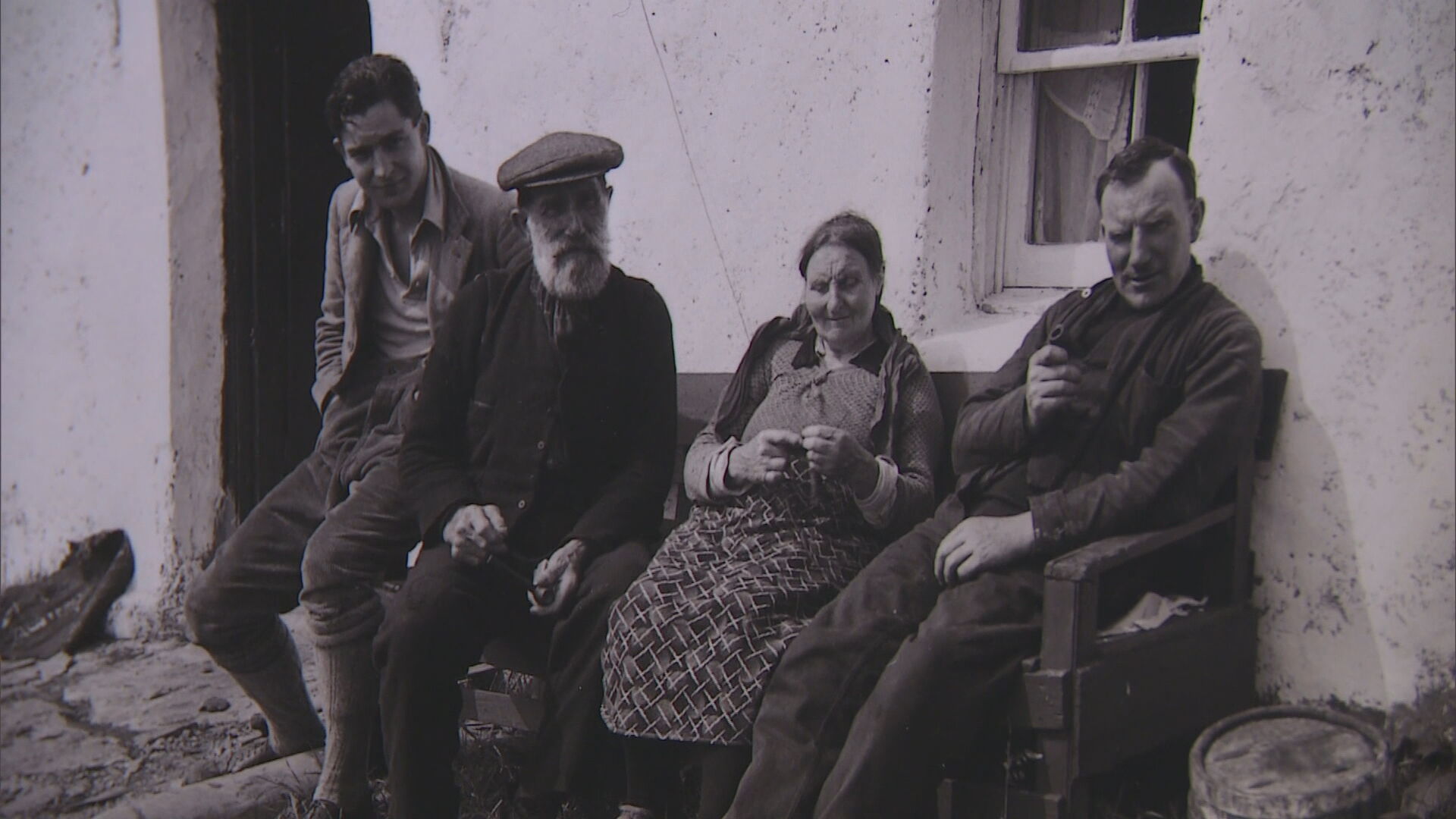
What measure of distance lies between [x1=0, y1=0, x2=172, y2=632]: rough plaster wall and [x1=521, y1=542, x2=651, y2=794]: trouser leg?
3718 mm

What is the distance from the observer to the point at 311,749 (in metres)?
4.62

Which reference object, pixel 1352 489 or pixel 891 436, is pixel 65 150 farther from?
pixel 1352 489

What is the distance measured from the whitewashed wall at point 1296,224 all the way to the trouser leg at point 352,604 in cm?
140

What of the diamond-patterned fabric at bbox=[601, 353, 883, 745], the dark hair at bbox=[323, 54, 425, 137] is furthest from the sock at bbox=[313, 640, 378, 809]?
the dark hair at bbox=[323, 54, 425, 137]

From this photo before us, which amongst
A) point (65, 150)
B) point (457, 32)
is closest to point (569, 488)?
point (457, 32)

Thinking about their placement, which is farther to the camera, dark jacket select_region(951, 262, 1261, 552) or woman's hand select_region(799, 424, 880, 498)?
woman's hand select_region(799, 424, 880, 498)

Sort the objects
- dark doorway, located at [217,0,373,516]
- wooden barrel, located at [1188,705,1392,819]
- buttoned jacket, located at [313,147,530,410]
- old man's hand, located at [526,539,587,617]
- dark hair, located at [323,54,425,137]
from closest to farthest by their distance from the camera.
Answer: wooden barrel, located at [1188,705,1392,819], old man's hand, located at [526,539,587,617], dark hair, located at [323,54,425,137], buttoned jacket, located at [313,147,530,410], dark doorway, located at [217,0,373,516]

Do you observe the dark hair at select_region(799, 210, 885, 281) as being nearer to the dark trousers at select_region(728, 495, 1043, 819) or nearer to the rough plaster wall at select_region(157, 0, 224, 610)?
the dark trousers at select_region(728, 495, 1043, 819)

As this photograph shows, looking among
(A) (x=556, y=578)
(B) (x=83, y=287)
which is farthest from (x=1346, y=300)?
(B) (x=83, y=287)

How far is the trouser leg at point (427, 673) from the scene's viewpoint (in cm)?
348

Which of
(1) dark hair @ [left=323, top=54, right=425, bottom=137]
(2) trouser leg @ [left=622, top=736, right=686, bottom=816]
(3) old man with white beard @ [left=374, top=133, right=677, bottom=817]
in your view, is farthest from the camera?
(1) dark hair @ [left=323, top=54, right=425, bottom=137]

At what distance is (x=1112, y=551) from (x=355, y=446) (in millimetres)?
2498

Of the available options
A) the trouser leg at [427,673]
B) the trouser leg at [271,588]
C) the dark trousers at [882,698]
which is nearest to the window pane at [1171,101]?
the dark trousers at [882,698]

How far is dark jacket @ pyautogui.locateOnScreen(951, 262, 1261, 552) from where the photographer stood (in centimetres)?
312
